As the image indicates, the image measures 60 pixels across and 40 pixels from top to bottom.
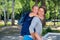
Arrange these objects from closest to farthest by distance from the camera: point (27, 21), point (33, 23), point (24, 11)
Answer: point (33, 23) < point (27, 21) < point (24, 11)

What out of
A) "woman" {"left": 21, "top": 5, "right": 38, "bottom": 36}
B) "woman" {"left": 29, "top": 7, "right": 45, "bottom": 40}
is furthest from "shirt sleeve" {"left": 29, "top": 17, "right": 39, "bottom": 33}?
"woman" {"left": 21, "top": 5, "right": 38, "bottom": 36}

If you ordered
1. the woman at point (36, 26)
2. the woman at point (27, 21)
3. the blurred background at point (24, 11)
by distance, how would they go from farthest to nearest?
the blurred background at point (24, 11) → the woman at point (27, 21) → the woman at point (36, 26)

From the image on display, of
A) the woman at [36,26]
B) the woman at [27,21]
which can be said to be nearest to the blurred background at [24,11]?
the woman at [27,21]

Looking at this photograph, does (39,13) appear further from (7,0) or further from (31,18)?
(7,0)

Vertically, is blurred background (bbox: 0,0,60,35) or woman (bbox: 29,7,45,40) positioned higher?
woman (bbox: 29,7,45,40)

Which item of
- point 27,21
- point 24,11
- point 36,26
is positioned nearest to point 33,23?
point 36,26

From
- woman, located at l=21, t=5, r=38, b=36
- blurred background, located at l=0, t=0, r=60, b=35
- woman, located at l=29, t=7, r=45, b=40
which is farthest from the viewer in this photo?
blurred background, located at l=0, t=0, r=60, b=35

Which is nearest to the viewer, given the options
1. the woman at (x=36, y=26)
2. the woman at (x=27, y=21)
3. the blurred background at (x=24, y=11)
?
the woman at (x=36, y=26)

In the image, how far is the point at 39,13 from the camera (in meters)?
5.29

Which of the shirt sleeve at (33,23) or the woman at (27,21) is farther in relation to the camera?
the woman at (27,21)

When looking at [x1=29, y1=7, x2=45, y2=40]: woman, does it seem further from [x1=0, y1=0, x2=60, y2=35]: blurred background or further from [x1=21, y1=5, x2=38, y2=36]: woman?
[x1=0, y1=0, x2=60, y2=35]: blurred background

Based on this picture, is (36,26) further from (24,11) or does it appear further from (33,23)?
(24,11)

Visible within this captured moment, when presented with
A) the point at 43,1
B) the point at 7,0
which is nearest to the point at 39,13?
the point at 43,1

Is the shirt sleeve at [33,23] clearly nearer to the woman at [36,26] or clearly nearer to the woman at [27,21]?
the woman at [36,26]
